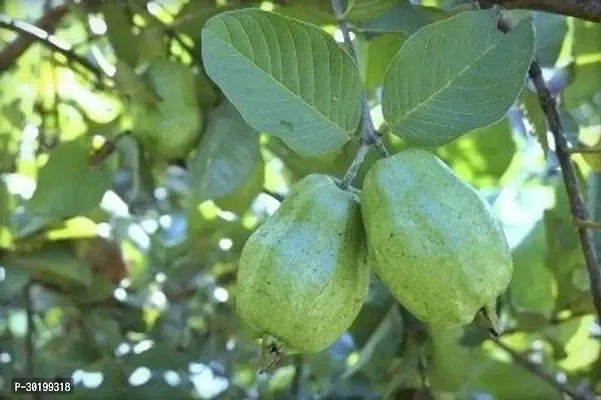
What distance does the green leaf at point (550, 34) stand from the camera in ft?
3.47

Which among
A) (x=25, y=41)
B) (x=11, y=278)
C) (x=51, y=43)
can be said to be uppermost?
(x=51, y=43)

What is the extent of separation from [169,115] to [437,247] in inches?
20.2

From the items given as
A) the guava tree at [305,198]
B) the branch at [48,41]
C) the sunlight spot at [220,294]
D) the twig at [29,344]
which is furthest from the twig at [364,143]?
the sunlight spot at [220,294]

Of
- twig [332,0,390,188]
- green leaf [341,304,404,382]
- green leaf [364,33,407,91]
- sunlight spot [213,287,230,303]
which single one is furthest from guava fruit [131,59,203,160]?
sunlight spot [213,287,230,303]

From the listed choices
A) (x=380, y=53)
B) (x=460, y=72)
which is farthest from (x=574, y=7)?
(x=380, y=53)

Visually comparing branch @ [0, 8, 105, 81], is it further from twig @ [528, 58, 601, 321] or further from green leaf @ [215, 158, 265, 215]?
twig @ [528, 58, 601, 321]

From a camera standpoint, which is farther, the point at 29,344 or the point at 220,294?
the point at 220,294

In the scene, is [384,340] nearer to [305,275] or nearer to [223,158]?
[223,158]

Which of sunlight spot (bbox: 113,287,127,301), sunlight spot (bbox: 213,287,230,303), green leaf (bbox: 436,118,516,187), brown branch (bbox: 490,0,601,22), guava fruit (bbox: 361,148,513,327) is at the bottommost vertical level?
sunlight spot (bbox: 213,287,230,303)

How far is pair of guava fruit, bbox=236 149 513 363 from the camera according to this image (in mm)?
590

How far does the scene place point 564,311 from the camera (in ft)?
3.96

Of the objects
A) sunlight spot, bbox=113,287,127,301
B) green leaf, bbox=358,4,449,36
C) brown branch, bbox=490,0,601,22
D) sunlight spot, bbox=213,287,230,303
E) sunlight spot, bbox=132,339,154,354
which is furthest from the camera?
sunlight spot, bbox=213,287,230,303

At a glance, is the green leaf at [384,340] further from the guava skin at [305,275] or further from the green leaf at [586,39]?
the guava skin at [305,275]

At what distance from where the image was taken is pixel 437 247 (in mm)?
591
